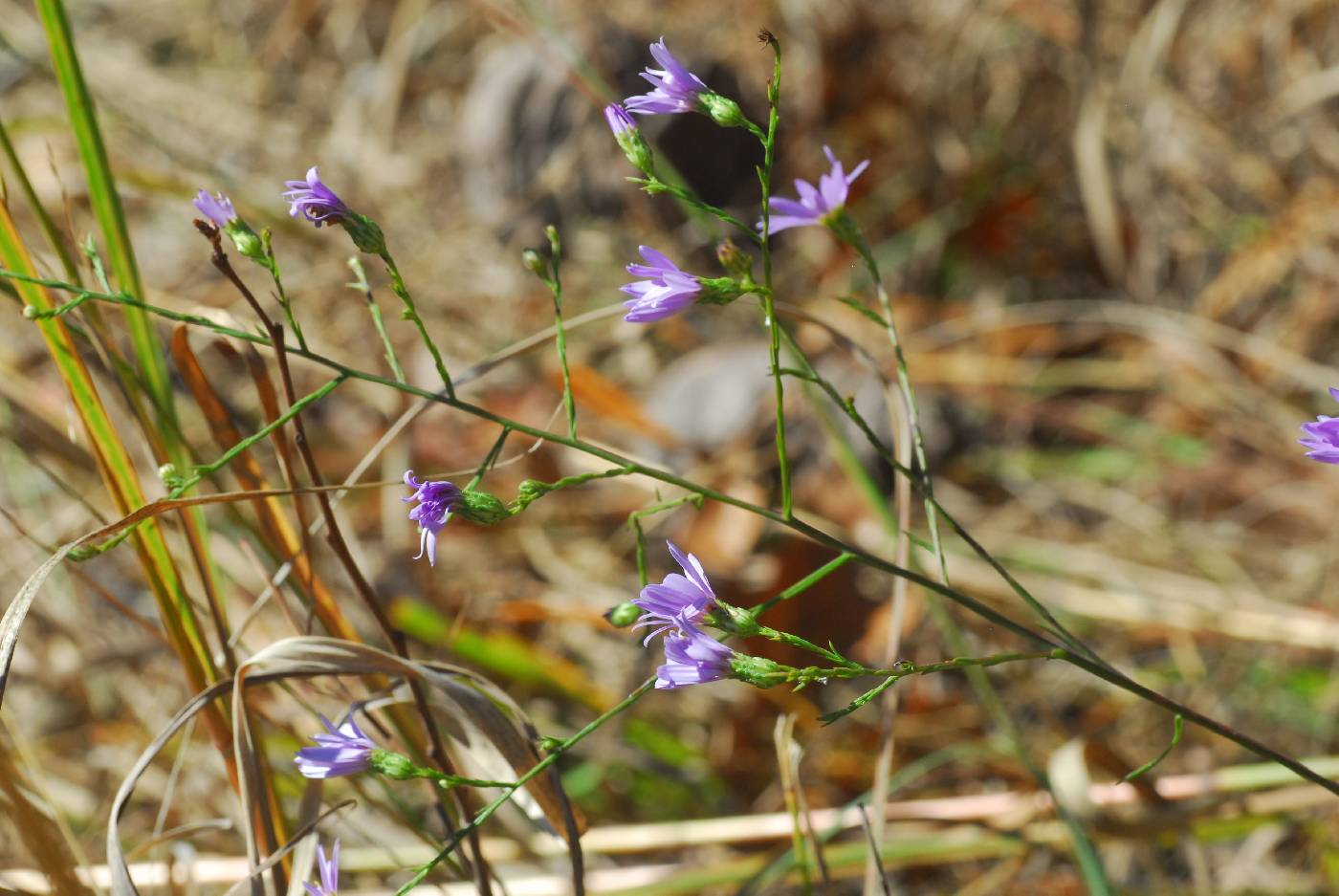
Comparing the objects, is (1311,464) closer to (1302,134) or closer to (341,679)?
(1302,134)

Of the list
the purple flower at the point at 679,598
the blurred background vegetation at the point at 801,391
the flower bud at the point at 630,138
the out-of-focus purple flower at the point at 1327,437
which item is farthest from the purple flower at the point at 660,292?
the out-of-focus purple flower at the point at 1327,437

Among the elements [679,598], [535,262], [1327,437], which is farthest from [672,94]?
[1327,437]

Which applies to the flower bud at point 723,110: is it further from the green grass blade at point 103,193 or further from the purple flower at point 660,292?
the green grass blade at point 103,193

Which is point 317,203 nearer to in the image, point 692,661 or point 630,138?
point 630,138

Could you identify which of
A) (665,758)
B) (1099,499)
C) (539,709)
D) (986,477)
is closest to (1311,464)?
(1099,499)

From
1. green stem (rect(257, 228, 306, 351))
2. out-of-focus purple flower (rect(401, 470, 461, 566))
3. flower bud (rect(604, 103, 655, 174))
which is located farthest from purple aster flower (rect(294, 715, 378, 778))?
flower bud (rect(604, 103, 655, 174))
